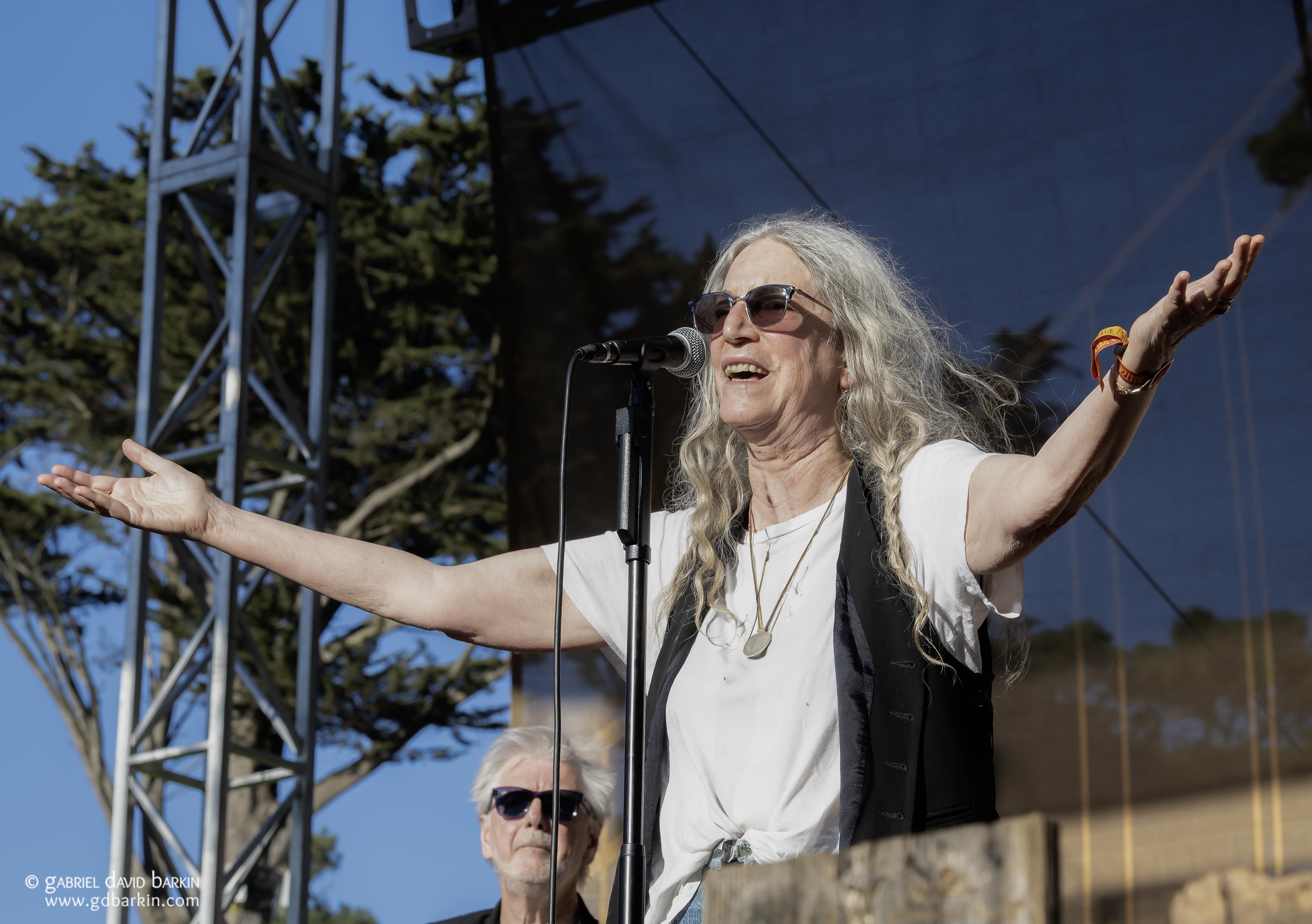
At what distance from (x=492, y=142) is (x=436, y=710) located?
5.57 metres

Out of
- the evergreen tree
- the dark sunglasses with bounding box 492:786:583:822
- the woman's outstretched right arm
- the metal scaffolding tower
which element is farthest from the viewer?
the evergreen tree

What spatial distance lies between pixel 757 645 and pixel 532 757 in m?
1.43

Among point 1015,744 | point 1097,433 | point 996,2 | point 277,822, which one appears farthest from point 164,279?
point 1097,433

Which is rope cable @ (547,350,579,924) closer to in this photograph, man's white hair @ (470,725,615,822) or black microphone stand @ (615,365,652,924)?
black microphone stand @ (615,365,652,924)

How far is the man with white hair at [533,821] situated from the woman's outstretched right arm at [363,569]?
924mm

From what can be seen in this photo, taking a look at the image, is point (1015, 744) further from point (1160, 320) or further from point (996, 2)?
point (1160, 320)

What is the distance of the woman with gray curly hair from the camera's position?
1.53 m

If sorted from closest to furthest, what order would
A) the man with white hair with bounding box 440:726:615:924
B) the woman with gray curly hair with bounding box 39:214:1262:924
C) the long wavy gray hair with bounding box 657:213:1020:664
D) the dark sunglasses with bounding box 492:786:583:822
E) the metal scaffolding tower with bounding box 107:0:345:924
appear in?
the woman with gray curly hair with bounding box 39:214:1262:924, the long wavy gray hair with bounding box 657:213:1020:664, the man with white hair with bounding box 440:726:615:924, the dark sunglasses with bounding box 492:786:583:822, the metal scaffolding tower with bounding box 107:0:345:924

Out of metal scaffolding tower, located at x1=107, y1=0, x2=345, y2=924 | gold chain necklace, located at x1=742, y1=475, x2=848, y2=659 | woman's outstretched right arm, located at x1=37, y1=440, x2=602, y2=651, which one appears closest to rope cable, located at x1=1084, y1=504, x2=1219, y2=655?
gold chain necklace, located at x1=742, y1=475, x2=848, y2=659

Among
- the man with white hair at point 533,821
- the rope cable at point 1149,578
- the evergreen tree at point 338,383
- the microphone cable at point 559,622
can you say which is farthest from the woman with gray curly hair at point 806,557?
the evergreen tree at point 338,383

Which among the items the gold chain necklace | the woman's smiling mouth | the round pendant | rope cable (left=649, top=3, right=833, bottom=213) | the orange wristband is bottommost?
the round pendant

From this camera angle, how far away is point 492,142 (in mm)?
4613

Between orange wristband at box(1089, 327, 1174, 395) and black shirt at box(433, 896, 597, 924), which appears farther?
black shirt at box(433, 896, 597, 924)

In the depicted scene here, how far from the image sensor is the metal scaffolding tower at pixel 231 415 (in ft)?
14.6
